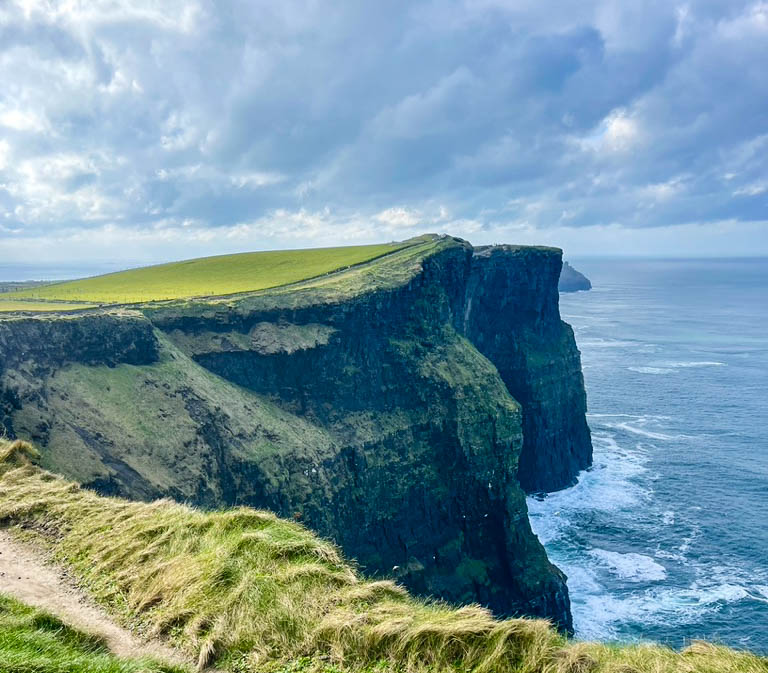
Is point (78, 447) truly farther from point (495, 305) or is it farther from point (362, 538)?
point (495, 305)

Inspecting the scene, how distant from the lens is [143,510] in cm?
1839

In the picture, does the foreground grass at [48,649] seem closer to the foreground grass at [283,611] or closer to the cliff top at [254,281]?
the foreground grass at [283,611]

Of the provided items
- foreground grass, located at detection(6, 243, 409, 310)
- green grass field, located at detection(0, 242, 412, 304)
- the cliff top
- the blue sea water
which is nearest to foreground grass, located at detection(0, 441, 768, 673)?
the blue sea water

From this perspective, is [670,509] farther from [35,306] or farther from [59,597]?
[35,306]

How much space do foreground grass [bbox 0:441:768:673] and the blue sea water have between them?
12401 millimetres

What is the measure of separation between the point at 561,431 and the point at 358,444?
129 feet

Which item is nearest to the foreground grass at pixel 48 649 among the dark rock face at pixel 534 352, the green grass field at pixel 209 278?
the green grass field at pixel 209 278

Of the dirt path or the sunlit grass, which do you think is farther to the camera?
the sunlit grass

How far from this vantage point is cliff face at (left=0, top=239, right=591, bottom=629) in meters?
38.2

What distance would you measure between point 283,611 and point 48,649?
4.46m

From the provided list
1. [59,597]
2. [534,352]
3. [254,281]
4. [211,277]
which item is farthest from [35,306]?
[534,352]

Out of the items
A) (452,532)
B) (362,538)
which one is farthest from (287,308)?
(452,532)

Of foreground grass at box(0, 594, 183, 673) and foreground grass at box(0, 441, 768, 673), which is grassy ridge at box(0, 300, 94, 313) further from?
foreground grass at box(0, 594, 183, 673)

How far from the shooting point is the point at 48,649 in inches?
381
